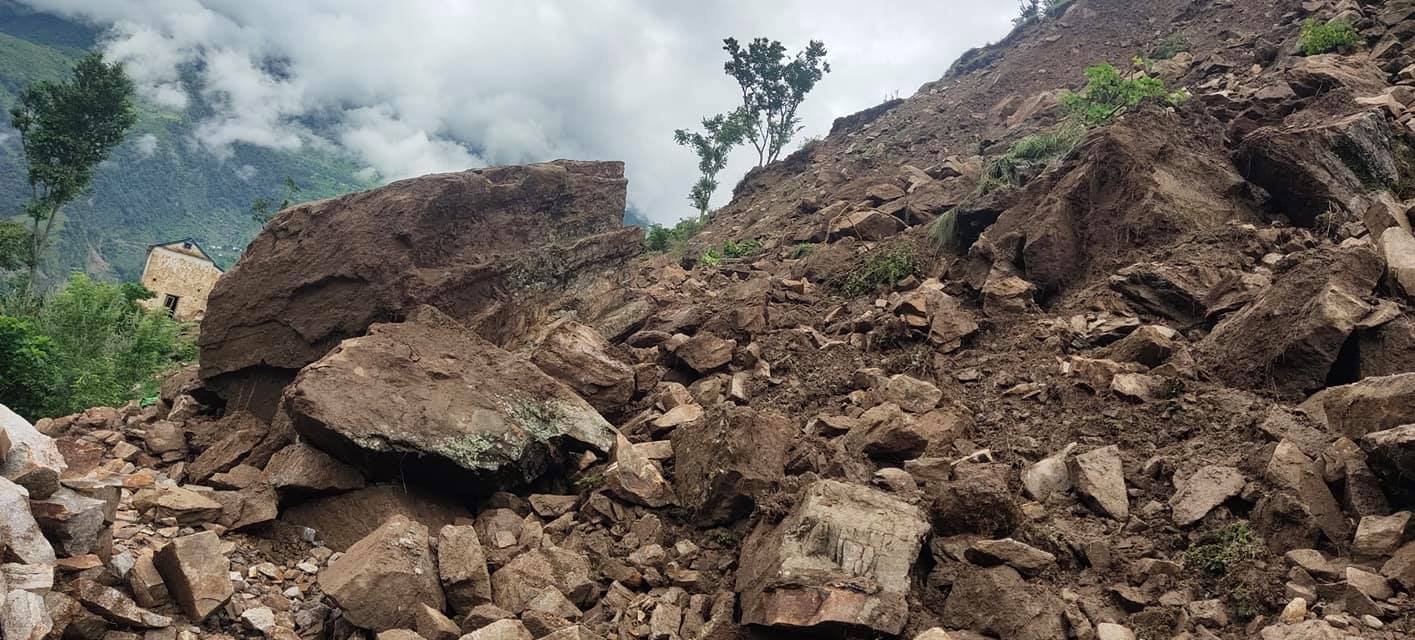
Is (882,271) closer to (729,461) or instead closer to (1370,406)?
(729,461)

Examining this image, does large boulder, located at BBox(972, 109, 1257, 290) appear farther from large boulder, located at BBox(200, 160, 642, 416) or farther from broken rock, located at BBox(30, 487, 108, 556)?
broken rock, located at BBox(30, 487, 108, 556)

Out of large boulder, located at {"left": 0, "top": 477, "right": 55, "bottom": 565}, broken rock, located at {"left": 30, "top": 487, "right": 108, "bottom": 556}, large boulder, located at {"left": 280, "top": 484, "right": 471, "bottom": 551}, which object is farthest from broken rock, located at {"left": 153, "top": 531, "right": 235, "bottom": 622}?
large boulder, located at {"left": 280, "top": 484, "right": 471, "bottom": 551}

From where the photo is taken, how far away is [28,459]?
477 centimetres

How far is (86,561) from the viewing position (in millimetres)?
4496

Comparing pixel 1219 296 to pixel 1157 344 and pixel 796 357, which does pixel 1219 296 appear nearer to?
pixel 1157 344

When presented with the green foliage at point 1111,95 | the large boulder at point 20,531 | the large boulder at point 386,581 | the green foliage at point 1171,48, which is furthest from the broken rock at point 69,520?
the green foliage at point 1171,48

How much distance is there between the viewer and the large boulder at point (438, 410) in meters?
6.20

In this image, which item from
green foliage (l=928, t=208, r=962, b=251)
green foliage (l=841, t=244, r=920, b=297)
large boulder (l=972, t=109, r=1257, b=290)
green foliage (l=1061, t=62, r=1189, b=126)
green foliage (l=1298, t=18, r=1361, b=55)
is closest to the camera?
large boulder (l=972, t=109, r=1257, b=290)

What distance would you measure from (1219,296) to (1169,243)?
60.7 inches

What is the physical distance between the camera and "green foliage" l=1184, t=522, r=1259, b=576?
433cm

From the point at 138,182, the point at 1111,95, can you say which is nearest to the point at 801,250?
the point at 1111,95

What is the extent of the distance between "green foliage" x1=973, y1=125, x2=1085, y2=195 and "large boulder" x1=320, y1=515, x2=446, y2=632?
31.8 ft

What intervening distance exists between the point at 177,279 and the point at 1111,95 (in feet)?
125

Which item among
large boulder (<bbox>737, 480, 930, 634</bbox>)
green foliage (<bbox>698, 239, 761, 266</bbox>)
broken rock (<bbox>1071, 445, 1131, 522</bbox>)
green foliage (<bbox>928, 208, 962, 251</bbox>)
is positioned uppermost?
green foliage (<bbox>698, 239, 761, 266</bbox>)
